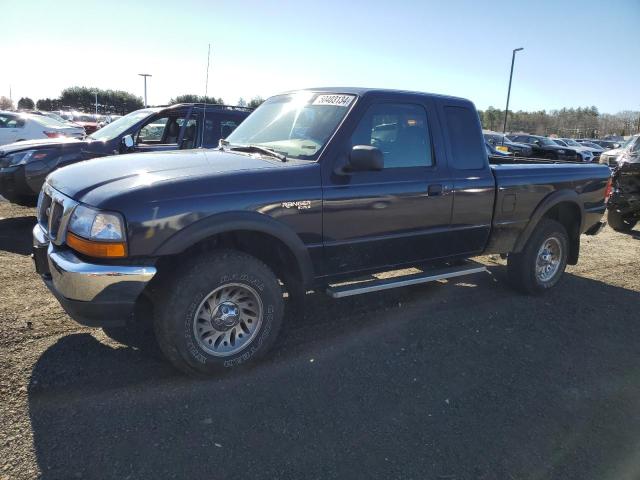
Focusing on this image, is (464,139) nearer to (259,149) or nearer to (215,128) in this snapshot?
(259,149)

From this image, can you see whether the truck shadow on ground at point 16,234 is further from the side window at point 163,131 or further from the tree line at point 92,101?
the tree line at point 92,101

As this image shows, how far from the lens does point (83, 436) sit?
8.84 ft

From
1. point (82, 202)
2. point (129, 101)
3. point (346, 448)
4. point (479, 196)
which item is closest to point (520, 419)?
point (346, 448)

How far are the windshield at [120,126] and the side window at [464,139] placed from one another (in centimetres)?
503

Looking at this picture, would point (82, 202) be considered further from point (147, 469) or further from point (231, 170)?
point (147, 469)

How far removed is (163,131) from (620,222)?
29.4 feet

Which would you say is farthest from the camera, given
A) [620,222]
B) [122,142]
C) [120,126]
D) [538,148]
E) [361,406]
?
[538,148]

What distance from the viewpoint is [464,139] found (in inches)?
182

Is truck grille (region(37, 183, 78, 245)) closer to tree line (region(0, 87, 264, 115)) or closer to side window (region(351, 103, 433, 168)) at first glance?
side window (region(351, 103, 433, 168))

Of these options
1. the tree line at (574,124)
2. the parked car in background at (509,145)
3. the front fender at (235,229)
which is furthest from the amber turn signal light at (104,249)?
the tree line at (574,124)

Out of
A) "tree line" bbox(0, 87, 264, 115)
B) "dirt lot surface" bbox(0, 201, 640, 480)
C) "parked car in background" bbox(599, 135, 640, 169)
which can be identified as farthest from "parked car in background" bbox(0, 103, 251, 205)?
"tree line" bbox(0, 87, 264, 115)

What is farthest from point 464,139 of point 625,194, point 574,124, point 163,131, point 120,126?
point 574,124

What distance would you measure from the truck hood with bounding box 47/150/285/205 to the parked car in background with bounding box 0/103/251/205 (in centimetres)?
336

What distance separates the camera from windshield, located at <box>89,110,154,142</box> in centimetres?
756
